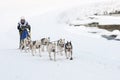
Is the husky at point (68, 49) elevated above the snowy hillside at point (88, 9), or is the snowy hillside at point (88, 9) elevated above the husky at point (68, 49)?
the snowy hillside at point (88, 9)

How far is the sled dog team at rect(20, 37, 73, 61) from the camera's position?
15789 mm

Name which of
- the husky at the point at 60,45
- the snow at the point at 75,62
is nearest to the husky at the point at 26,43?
the snow at the point at 75,62

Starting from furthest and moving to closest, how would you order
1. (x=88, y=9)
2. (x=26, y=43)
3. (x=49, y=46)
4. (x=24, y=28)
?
(x=88, y=9)
(x=24, y=28)
(x=26, y=43)
(x=49, y=46)

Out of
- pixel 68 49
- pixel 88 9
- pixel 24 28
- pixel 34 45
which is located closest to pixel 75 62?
pixel 68 49

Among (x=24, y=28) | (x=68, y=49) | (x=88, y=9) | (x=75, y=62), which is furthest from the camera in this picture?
(x=88, y=9)

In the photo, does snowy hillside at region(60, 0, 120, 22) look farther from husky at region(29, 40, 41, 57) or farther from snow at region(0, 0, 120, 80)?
husky at region(29, 40, 41, 57)

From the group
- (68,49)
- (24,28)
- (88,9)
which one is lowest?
(68,49)

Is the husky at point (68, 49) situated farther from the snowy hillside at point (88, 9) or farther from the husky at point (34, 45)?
the snowy hillside at point (88, 9)

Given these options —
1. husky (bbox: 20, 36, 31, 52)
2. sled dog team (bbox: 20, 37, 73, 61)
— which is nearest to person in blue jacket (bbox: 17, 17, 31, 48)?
sled dog team (bbox: 20, 37, 73, 61)

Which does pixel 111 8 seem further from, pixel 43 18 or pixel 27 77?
pixel 27 77

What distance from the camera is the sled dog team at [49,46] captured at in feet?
51.8

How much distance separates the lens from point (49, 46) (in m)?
15.9

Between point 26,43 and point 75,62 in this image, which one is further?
point 26,43

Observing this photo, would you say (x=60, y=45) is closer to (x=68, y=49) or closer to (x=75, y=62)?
(x=68, y=49)
